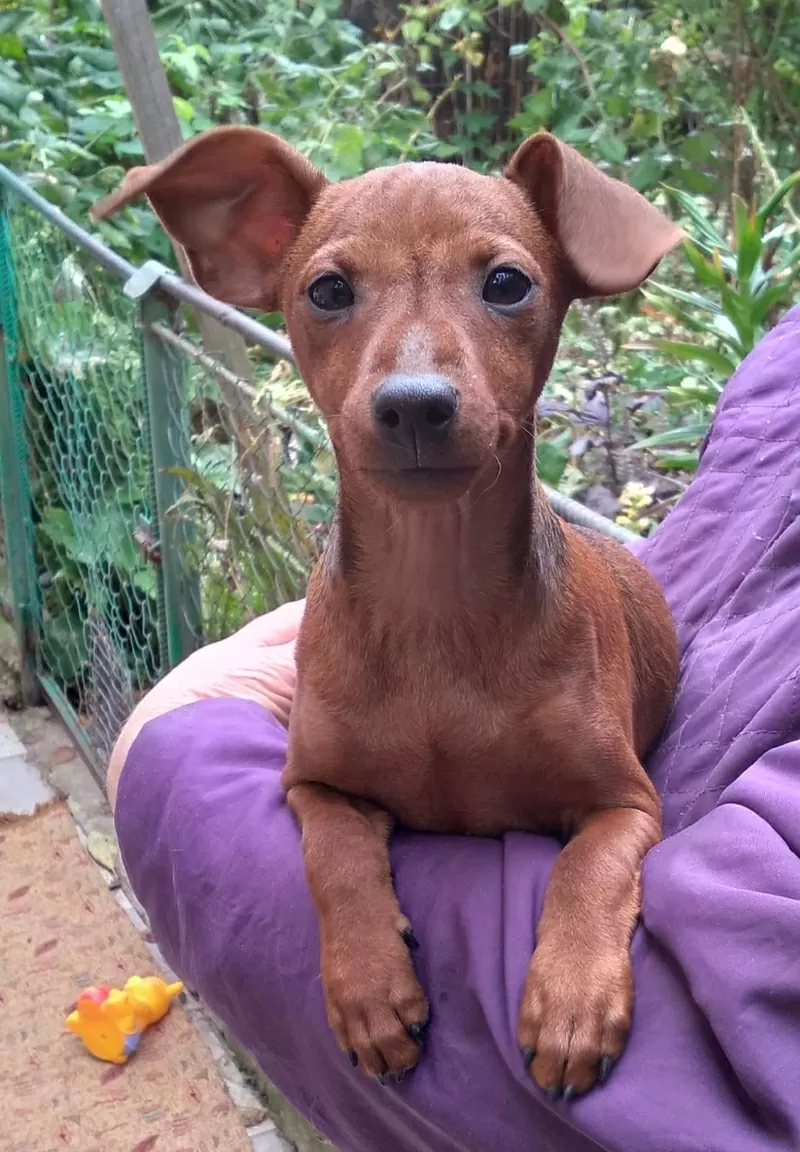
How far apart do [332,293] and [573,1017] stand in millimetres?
973

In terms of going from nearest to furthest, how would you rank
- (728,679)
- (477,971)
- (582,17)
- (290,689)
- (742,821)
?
(742,821) → (477,971) → (728,679) → (290,689) → (582,17)

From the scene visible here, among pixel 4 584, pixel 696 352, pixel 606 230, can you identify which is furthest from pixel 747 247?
pixel 4 584

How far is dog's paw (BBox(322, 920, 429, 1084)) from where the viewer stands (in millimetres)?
1369

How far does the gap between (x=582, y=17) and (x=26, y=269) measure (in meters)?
2.65

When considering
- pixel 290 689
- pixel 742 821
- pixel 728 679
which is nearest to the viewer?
pixel 742 821

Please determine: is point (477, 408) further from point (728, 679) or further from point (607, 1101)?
point (607, 1101)

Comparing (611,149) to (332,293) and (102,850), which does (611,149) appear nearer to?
(102,850)

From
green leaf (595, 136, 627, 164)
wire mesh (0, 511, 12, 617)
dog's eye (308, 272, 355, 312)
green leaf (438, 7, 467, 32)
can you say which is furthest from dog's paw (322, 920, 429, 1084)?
green leaf (438, 7, 467, 32)

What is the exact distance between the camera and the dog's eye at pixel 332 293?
1.59 metres

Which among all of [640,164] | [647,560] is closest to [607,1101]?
[647,560]

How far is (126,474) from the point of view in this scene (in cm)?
374

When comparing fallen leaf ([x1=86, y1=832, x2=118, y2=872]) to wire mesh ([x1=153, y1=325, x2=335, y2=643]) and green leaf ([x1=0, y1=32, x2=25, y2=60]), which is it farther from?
green leaf ([x1=0, y1=32, x2=25, y2=60])

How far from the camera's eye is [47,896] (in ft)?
11.9

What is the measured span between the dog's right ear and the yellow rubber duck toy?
2.01 m
